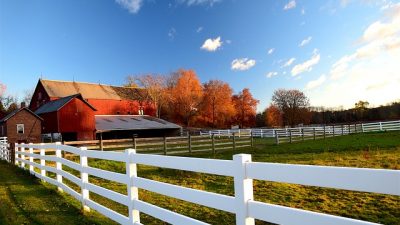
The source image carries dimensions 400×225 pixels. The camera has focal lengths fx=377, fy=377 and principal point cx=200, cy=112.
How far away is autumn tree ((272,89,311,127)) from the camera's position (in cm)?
7712

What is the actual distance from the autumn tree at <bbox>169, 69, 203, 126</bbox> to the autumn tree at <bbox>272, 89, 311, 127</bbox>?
17.8 metres

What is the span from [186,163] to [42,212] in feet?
14.4

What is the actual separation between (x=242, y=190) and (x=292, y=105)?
7837cm

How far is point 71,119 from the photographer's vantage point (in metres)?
45.7

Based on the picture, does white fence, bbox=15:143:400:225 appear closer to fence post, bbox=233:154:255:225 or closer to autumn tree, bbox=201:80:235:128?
fence post, bbox=233:154:255:225

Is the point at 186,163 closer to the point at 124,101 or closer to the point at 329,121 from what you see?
the point at 124,101

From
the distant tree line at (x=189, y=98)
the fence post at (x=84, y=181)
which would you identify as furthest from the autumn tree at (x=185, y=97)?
the fence post at (x=84, y=181)

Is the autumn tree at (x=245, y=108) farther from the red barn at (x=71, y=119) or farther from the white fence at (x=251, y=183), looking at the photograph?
the white fence at (x=251, y=183)

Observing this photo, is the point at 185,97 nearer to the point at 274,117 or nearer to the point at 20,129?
the point at 274,117

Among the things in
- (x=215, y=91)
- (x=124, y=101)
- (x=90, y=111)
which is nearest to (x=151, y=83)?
(x=124, y=101)

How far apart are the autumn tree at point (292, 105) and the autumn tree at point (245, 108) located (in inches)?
201

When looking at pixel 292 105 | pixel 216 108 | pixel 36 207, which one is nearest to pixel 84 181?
pixel 36 207

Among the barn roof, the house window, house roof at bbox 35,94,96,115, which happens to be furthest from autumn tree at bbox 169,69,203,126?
the house window

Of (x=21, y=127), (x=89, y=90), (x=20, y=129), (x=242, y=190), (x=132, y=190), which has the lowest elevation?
(x=132, y=190)
